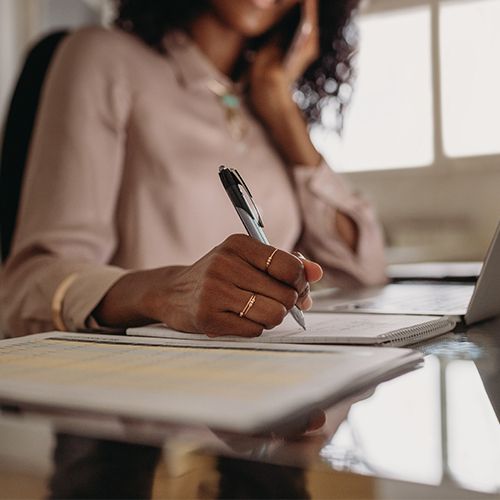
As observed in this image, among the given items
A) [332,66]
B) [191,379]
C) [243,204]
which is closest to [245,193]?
[243,204]

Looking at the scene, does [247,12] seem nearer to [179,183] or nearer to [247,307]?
[179,183]

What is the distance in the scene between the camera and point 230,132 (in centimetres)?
127

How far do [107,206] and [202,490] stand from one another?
0.82 metres

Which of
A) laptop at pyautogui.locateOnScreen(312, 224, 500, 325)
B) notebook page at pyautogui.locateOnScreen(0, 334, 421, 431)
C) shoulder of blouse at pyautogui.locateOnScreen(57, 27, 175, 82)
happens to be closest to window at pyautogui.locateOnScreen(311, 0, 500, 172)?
shoulder of blouse at pyautogui.locateOnScreen(57, 27, 175, 82)

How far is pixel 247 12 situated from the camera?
1.31 metres

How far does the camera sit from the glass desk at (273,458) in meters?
0.24

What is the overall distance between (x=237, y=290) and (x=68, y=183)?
0.48 meters

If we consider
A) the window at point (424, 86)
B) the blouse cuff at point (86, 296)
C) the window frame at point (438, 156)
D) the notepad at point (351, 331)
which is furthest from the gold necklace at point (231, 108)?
the window frame at point (438, 156)

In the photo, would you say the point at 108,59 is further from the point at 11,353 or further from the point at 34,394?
the point at 34,394

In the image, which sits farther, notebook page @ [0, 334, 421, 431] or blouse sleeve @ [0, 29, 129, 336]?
blouse sleeve @ [0, 29, 129, 336]

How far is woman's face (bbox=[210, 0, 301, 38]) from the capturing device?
1.30 metres

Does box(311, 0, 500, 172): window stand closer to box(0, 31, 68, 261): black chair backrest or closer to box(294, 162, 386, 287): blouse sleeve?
box(294, 162, 386, 287): blouse sleeve

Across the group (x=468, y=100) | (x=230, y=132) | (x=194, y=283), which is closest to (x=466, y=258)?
(x=468, y=100)

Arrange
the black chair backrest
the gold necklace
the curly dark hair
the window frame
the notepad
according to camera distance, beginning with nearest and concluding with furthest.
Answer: the notepad < the black chair backrest < the gold necklace < the curly dark hair < the window frame
